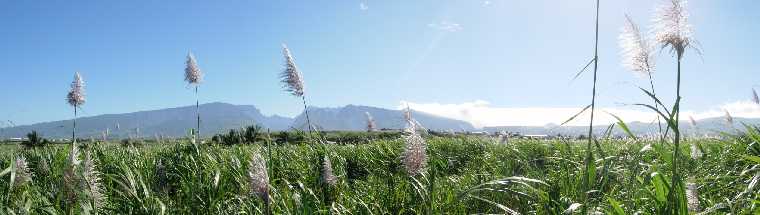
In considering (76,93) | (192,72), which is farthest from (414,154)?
(192,72)

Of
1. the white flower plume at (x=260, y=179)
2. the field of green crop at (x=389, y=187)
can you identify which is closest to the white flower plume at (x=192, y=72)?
the field of green crop at (x=389, y=187)

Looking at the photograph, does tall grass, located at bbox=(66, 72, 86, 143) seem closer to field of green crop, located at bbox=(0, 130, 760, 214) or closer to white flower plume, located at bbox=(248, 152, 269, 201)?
field of green crop, located at bbox=(0, 130, 760, 214)

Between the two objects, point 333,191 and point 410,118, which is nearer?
point 410,118

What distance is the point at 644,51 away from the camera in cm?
387

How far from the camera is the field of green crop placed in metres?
3.36

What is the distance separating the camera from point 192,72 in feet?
33.4

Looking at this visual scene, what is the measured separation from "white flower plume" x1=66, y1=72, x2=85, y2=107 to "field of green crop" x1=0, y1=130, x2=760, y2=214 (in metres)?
0.77

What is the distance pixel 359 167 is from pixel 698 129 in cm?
685

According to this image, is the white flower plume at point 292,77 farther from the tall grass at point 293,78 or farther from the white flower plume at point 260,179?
the white flower plume at point 260,179

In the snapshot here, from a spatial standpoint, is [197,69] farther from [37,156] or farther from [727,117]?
[727,117]

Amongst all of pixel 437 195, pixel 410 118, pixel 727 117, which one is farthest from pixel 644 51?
pixel 727 117

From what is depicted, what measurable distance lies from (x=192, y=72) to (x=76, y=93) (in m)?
3.25

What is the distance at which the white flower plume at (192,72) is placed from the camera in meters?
10.2

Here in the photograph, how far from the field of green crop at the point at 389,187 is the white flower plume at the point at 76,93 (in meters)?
0.77
